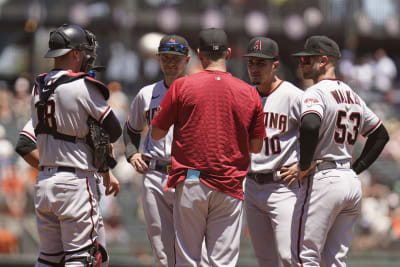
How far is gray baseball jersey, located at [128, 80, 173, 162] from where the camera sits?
20.5 feet

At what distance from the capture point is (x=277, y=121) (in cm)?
618

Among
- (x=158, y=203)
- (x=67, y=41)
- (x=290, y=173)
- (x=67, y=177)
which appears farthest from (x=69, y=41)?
(x=290, y=173)

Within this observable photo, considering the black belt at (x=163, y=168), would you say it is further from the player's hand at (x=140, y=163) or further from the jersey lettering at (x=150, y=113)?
the jersey lettering at (x=150, y=113)

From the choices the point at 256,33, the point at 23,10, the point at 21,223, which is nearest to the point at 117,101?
the point at 21,223

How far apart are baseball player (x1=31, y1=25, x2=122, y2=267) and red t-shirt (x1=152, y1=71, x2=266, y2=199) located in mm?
518

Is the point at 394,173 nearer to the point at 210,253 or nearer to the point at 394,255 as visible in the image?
the point at 394,255

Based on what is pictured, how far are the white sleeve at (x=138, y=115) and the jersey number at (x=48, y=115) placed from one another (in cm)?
136

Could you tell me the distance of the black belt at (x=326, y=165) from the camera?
18.9ft

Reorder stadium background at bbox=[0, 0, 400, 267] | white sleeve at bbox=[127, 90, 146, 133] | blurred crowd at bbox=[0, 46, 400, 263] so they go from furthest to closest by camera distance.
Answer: stadium background at bbox=[0, 0, 400, 267] < blurred crowd at bbox=[0, 46, 400, 263] < white sleeve at bbox=[127, 90, 146, 133]

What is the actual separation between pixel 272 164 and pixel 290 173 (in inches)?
6.9

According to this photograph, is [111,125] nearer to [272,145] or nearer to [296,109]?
[272,145]

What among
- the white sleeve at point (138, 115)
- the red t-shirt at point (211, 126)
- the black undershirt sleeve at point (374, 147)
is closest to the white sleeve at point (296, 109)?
the black undershirt sleeve at point (374, 147)

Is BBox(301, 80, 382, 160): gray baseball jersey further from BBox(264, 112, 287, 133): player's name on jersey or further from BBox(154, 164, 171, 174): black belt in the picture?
BBox(154, 164, 171, 174): black belt

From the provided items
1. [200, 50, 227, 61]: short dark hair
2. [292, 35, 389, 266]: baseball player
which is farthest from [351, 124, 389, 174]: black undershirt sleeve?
[200, 50, 227, 61]: short dark hair
